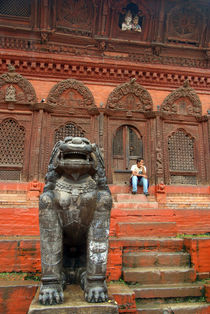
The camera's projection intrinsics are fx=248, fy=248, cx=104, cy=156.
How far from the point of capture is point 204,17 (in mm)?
10742

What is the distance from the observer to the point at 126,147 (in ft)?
31.3

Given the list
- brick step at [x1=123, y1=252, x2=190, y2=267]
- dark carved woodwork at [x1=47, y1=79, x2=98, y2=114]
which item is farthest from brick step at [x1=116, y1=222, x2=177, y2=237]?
dark carved woodwork at [x1=47, y1=79, x2=98, y2=114]

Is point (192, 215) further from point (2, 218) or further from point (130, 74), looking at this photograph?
point (130, 74)

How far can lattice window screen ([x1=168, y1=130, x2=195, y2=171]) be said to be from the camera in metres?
9.72

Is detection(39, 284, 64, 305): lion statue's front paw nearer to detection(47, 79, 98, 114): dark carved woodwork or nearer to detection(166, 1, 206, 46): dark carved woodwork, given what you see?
detection(47, 79, 98, 114): dark carved woodwork

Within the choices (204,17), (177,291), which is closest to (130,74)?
(204,17)

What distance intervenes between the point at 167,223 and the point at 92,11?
9.05 m

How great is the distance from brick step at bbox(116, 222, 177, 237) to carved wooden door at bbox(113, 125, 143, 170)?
4.24 m

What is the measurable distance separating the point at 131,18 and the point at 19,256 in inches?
406

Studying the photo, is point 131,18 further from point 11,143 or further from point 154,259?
point 154,259

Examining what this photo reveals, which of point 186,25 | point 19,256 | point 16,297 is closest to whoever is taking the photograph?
point 16,297

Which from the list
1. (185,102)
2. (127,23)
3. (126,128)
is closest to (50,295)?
(126,128)

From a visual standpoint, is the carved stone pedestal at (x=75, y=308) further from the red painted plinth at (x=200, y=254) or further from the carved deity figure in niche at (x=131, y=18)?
the carved deity figure in niche at (x=131, y=18)

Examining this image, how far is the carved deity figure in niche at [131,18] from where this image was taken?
1042 cm
